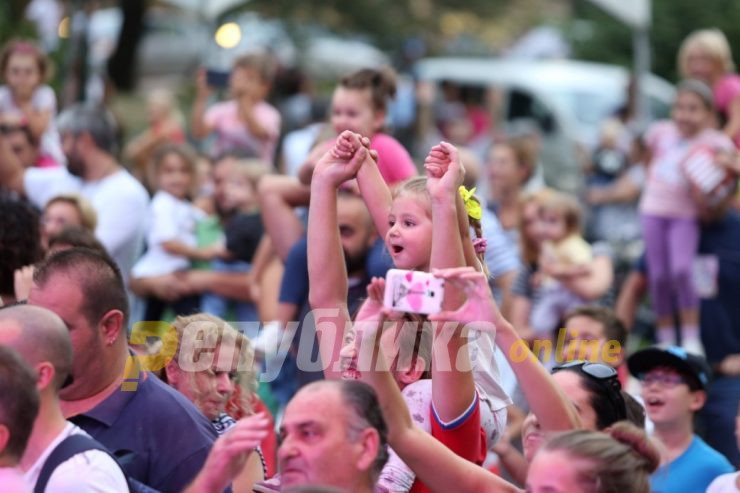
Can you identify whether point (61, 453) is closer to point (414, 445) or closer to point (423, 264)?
point (414, 445)

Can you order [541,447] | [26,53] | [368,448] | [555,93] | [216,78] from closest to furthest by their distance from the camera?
[368,448], [541,447], [26,53], [216,78], [555,93]

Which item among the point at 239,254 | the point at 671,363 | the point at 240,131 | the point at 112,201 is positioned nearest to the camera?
the point at 671,363

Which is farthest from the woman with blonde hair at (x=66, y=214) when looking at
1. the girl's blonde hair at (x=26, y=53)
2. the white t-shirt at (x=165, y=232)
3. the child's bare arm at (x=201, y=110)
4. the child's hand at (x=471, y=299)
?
the child's bare arm at (x=201, y=110)

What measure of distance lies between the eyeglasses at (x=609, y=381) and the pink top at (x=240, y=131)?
6865 mm

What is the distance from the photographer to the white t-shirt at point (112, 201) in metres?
7.95

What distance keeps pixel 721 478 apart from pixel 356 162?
Answer: 1.81 meters

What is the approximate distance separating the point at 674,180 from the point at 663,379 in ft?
8.97

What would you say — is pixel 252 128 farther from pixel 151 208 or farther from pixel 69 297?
pixel 69 297

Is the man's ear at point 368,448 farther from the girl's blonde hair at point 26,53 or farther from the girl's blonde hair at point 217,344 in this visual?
the girl's blonde hair at point 26,53

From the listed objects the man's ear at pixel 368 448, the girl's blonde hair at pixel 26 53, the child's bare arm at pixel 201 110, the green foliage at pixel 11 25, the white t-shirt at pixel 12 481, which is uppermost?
the green foliage at pixel 11 25

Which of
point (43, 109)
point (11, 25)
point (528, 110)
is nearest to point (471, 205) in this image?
point (43, 109)

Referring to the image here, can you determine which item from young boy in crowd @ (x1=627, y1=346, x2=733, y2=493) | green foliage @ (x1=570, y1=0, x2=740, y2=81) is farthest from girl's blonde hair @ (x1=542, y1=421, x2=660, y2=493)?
green foliage @ (x1=570, y1=0, x2=740, y2=81)

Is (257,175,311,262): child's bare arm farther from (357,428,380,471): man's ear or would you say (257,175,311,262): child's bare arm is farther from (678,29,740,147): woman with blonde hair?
(678,29,740,147): woman with blonde hair

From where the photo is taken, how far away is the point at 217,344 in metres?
5.12
